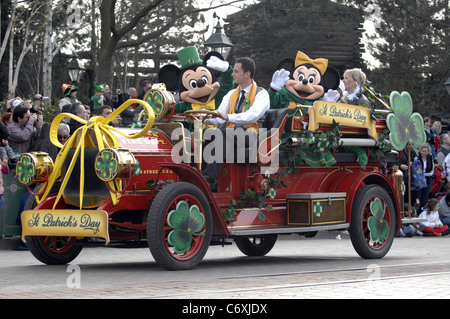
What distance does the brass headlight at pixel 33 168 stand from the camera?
29.1 ft

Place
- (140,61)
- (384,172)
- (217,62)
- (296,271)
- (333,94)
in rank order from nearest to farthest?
(296,271)
(217,62)
(333,94)
(384,172)
(140,61)

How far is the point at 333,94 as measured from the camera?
10.8 metres

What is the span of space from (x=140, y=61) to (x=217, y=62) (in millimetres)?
34517

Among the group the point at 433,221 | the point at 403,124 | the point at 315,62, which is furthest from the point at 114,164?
the point at 433,221

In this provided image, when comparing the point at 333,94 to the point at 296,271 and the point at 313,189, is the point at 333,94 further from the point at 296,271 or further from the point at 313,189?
the point at 296,271

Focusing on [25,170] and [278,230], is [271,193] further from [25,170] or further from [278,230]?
[25,170]

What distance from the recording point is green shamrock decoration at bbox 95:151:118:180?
8.08 metres

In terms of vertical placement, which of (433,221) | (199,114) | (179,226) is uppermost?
(199,114)

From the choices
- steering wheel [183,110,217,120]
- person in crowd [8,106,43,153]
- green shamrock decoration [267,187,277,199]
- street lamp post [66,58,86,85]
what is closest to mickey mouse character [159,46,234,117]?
steering wheel [183,110,217,120]

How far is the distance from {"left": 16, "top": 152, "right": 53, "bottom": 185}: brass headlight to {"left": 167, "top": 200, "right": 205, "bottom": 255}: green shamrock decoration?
161 cm

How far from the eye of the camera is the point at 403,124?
11.1 m

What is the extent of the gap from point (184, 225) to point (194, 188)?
1.33 feet

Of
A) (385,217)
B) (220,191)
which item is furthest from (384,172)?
(220,191)

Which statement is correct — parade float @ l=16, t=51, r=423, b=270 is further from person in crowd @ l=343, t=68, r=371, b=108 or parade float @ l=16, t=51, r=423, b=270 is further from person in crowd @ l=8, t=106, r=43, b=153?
person in crowd @ l=8, t=106, r=43, b=153
